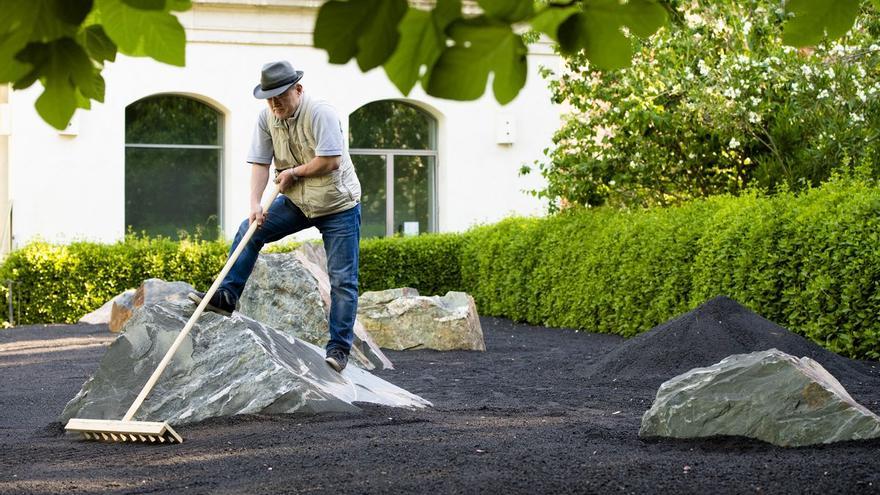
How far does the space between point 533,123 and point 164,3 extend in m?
17.6

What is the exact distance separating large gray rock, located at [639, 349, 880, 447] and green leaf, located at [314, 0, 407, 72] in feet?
12.0

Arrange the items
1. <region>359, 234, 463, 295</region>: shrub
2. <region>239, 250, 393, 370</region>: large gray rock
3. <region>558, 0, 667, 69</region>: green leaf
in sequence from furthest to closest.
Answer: <region>359, 234, 463, 295</region>: shrub
<region>239, 250, 393, 370</region>: large gray rock
<region>558, 0, 667, 69</region>: green leaf

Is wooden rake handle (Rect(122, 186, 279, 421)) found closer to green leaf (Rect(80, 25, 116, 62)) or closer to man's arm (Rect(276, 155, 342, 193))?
man's arm (Rect(276, 155, 342, 193))

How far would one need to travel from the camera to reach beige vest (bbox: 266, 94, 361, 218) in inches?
262

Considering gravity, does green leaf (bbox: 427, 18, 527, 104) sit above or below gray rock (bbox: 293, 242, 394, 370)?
above

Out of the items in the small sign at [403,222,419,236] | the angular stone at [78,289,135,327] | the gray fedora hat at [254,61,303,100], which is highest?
the gray fedora hat at [254,61,303,100]

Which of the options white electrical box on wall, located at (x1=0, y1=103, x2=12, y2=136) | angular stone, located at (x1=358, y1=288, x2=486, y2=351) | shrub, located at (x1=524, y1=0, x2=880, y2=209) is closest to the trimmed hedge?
shrub, located at (x1=524, y1=0, x2=880, y2=209)

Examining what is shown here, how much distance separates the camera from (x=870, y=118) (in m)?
11.4

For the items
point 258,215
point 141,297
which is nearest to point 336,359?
point 258,215

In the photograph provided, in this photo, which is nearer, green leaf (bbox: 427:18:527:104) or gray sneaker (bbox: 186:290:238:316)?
green leaf (bbox: 427:18:527:104)

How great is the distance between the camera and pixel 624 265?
40.1ft

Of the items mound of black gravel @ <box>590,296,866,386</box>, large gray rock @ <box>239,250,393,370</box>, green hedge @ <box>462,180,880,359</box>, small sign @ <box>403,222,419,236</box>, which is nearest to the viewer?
mound of black gravel @ <box>590,296,866,386</box>

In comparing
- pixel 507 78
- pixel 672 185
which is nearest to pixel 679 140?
pixel 672 185

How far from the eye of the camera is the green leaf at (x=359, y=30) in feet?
6.31
